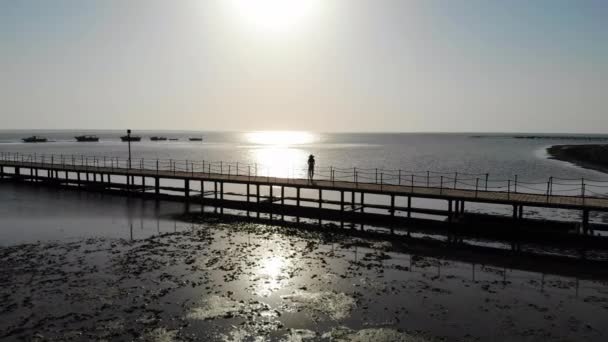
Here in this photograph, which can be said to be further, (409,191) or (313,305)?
(409,191)

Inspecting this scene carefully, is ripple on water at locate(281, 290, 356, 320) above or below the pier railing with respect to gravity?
below

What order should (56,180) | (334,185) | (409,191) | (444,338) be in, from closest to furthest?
(444,338), (409,191), (334,185), (56,180)

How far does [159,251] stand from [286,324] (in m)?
9.34

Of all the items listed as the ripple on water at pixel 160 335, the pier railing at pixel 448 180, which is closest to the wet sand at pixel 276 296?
the ripple on water at pixel 160 335

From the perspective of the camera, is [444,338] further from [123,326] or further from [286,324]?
[123,326]

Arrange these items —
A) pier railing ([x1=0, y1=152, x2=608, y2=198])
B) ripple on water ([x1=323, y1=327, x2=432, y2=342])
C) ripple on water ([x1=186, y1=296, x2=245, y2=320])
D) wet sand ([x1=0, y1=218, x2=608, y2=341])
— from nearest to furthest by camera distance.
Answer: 1. ripple on water ([x1=323, y1=327, x2=432, y2=342])
2. wet sand ([x1=0, y1=218, x2=608, y2=341])
3. ripple on water ([x1=186, y1=296, x2=245, y2=320])
4. pier railing ([x1=0, y1=152, x2=608, y2=198])

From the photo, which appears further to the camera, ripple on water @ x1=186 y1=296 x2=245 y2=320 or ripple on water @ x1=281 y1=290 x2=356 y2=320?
ripple on water @ x1=281 y1=290 x2=356 y2=320

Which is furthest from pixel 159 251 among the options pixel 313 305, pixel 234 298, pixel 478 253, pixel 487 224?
pixel 487 224

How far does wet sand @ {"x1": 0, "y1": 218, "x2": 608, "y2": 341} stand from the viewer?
480 inches

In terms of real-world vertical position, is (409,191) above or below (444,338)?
above

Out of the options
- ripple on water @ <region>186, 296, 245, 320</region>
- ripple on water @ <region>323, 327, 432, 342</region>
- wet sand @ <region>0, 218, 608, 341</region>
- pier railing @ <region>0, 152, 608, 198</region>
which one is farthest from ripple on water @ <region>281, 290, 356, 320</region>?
pier railing @ <region>0, 152, 608, 198</region>

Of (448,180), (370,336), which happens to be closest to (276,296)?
(370,336)

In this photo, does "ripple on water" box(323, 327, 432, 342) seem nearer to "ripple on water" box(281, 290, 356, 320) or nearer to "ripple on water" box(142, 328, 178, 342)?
"ripple on water" box(281, 290, 356, 320)

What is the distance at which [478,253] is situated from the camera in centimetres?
2036
